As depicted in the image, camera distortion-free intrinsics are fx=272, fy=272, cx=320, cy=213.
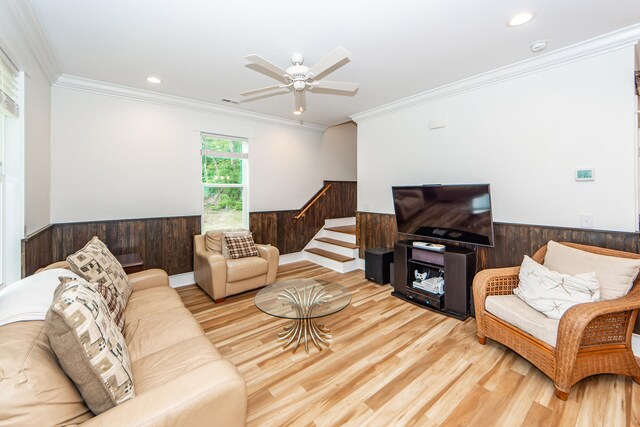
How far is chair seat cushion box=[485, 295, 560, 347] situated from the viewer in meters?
1.93

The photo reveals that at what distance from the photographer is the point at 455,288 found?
301 centimetres

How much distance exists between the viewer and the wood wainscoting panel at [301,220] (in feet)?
15.8

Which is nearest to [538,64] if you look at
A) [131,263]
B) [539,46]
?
[539,46]

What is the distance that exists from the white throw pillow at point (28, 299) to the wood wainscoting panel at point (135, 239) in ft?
4.47

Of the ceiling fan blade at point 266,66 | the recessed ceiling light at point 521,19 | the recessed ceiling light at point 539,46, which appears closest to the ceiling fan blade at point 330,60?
the ceiling fan blade at point 266,66

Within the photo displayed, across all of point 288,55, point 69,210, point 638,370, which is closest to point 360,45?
point 288,55

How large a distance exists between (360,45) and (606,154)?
238 centimetres

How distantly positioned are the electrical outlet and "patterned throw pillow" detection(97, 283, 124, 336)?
391 cm

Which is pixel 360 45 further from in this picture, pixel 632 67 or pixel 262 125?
pixel 262 125

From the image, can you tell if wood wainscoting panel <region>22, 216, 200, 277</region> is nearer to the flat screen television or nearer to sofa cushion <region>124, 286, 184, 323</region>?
sofa cushion <region>124, 286, 184, 323</region>

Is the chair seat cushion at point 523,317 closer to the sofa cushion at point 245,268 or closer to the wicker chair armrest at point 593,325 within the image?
the wicker chair armrest at point 593,325

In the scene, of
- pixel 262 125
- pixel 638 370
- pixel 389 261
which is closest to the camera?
pixel 638 370

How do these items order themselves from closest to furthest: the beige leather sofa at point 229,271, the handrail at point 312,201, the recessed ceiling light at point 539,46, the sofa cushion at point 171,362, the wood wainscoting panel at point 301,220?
the sofa cushion at point 171,362
the recessed ceiling light at point 539,46
the beige leather sofa at point 229,271
the wood wainscoting panel at point 301,220
the handrail at point 312,201

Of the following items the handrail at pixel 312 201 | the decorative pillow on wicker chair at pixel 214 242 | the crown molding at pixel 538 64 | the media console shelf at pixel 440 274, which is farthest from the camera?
the handrail at pixel 312 201
